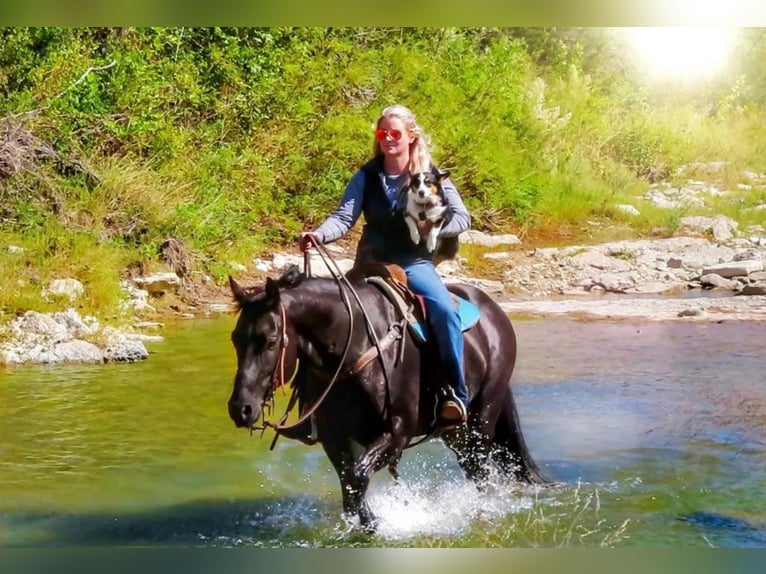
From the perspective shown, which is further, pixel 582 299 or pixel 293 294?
pixel 582 299

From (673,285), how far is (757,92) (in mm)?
809

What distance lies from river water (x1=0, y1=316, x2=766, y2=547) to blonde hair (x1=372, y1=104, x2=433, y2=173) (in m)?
0.76

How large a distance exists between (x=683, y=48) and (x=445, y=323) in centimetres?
146

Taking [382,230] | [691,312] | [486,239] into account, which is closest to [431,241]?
[382,230]

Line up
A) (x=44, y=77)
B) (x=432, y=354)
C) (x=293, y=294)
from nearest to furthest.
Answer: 1. (x=293, y=294)
2. (x=432, y=354)
3. (x=44, y=77)

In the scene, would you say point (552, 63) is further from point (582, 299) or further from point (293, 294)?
point (293, 294)

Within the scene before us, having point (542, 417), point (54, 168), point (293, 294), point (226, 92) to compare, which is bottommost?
point (542, 417)

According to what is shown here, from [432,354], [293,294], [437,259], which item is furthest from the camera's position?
[437,259]

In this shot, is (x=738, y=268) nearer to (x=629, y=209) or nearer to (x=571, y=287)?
(x=629, y=209)

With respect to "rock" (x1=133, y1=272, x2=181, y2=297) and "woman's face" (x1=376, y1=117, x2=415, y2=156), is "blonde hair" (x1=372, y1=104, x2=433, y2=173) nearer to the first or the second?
"woman's face" (x1=376, y1=117, x2=415, y2=156)

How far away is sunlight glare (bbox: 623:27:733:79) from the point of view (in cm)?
428

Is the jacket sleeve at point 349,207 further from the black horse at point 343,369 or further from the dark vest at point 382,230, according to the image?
the black horse at point 343,369
